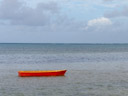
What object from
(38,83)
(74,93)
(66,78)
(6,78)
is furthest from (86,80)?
(6,78)

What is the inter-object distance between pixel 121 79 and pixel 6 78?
634 inches

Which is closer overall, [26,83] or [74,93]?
[74,93]

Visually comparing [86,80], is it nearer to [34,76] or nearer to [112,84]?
[112,84]

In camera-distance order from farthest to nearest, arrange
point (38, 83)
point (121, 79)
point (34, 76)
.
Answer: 1. point (34, 76)
2. point (121, 79)
3. point (38, 83)

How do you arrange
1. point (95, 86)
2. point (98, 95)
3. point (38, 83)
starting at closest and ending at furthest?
point (98, 95)
point (95, 86)
point (38, 83)

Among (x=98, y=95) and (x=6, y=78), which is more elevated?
(x=6, y=78)

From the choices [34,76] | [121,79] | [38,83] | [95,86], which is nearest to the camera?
[95,86]

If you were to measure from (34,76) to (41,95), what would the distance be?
1387 cm

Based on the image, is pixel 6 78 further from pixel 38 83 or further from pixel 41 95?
pixel 41 95

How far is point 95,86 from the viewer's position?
111ft

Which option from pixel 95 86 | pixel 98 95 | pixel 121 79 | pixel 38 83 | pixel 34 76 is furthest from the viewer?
pixel 34 76

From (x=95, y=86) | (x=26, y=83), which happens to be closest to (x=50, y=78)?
(x=26, y=83)

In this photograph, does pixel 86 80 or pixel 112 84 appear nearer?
pixel 112 84

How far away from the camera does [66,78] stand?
1610 inches
